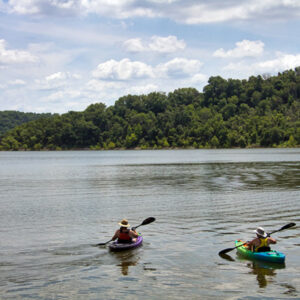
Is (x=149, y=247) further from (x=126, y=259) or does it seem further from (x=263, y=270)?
(x=263, y=270)

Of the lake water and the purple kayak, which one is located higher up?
the purple kayak

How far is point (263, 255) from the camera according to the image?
65.7 ft

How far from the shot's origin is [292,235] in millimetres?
25031

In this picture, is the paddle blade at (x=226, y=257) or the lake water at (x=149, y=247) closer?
the lake water at (x=149, y=247)

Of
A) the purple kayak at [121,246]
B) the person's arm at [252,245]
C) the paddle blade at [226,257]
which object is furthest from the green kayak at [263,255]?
the purple kayak at [121,246]

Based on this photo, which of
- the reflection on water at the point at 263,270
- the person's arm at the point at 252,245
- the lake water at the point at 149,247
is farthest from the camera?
the person's arm at the point at 252,245

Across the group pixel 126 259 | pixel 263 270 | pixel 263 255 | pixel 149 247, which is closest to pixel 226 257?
pixel 263 255

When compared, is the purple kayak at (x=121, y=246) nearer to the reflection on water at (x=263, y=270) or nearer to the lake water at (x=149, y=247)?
the lake water at (x=149, y=247)

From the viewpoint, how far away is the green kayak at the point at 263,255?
19578 mm

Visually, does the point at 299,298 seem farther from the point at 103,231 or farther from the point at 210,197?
the point at 210,197

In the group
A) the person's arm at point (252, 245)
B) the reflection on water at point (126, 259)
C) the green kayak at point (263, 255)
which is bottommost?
the reflection on water at point (126, 259)

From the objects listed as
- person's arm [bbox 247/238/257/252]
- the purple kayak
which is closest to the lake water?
the purple kayak

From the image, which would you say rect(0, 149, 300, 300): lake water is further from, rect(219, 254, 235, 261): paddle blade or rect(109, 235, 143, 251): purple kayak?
rect(109, 235, 143, 251): purple kayak

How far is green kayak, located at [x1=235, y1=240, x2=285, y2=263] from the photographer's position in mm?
19578
